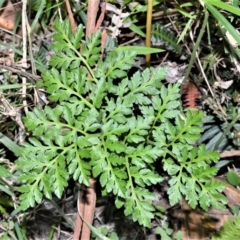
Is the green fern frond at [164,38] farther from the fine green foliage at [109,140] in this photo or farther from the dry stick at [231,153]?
the dry stick at [231,153]

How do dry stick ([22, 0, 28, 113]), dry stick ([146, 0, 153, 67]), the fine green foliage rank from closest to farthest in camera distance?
1. the fine green foliage
2. dry stick ([146, 0, 153, 67])
3. dry stick ([22, 0, 28, 113])

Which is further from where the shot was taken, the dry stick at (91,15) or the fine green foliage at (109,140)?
the dry stick at (91,15)

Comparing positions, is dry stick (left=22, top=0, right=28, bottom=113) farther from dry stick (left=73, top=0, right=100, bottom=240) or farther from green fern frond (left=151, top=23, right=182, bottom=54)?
green fern frond (left=151, top=23, right=182, bottom=54)

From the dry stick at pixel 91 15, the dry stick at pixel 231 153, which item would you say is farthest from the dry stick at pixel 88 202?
the dry stick at pixel 231 153

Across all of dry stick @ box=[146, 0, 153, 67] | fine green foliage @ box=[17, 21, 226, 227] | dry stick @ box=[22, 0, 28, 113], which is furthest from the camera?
dry stick @ box=[22, 0, 28, 113]

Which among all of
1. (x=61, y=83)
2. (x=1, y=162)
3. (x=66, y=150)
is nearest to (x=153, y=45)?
(x=61, y=83)

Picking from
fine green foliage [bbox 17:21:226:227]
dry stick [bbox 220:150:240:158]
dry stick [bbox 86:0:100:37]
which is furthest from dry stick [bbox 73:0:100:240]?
dry stick [bbox 220:150:240:158]
